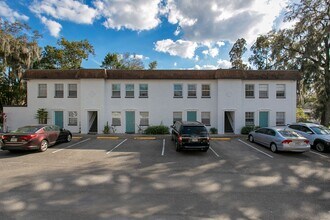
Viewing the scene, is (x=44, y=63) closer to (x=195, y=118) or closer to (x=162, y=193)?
(x=195, y=118)

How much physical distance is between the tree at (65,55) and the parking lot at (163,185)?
75.6ft

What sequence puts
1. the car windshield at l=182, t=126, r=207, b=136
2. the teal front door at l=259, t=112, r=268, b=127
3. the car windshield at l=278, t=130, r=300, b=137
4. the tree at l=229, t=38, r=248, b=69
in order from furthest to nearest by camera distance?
1. the tree at l=229, t=38, r=248, b=69
2. the teal front door at l=259, t=112, r=268, b=127
3. the car windshield at l=278, t=130, r=300, b=137
4. the car windshield at l=182, t=126, r=207, b=136

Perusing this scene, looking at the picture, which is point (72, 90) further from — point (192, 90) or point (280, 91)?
point (280, 91)

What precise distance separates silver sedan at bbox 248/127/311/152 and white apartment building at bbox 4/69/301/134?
20.5 ft

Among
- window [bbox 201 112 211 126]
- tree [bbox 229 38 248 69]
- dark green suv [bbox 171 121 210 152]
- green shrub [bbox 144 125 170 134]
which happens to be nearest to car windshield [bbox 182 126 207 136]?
dark green suv [bbox 171 121 210 152]

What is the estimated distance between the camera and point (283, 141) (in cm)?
1099

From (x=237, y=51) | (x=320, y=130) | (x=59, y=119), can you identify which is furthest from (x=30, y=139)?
(x=237, y=51)

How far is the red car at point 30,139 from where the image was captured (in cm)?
1027

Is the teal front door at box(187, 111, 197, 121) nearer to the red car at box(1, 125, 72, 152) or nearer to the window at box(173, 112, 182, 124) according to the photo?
the window at box(173, 112, 182, 124)

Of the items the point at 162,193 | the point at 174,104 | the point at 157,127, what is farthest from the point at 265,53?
the point at 162,193

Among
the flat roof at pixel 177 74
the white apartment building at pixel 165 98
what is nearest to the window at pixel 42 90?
the white apartment building at pixel 165 98

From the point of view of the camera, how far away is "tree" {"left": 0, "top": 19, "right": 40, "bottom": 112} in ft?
72.4

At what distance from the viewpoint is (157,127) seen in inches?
711

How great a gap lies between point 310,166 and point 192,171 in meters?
5.49
